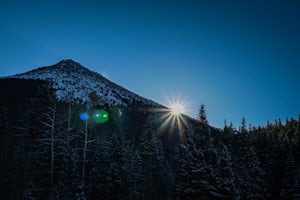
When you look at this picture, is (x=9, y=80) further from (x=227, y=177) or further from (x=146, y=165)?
(x=227, y=177)

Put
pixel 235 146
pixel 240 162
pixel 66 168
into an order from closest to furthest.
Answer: pixel 66 168 → pixel 240 162 → pixel 235 146

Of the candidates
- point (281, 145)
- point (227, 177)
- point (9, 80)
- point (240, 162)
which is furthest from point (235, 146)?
point (9, 80)

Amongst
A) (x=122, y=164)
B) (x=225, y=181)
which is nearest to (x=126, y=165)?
(x=122, y=164)

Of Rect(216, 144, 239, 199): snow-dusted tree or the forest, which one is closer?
Rect(216, 144, 239, 199): snow-dusted tree

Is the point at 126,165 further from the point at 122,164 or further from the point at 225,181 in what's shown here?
the point at 225,181

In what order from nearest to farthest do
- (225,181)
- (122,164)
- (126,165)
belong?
(225,181) → (122,164) → (126,165)

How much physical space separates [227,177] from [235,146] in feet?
63.5

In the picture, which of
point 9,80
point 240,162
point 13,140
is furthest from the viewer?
point 9,80

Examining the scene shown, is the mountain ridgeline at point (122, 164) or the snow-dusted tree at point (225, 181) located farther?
the mountain ridgeline at point (122, 164)

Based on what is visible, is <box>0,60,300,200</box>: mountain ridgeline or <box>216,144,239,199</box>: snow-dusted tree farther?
<box>0,60,300,200</box>: mountain ridgeline

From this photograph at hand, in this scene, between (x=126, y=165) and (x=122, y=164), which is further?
(x=126, y=165)

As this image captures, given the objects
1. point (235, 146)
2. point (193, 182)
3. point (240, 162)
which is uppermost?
point (235, 146)

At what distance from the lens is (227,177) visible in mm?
20641

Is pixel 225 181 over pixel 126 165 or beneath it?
beneath
